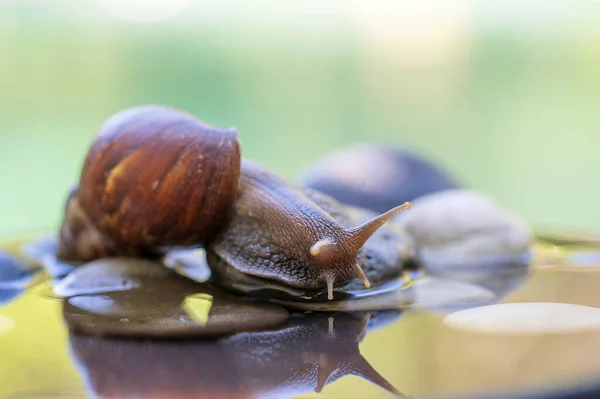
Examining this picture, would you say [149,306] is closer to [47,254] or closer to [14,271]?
[14,271]

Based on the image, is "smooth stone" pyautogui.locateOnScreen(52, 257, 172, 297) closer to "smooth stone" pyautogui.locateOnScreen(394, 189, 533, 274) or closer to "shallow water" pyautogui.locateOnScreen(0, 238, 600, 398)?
"shallow water" pyautogui.locateOnScreen(0, 238, 600, 398)

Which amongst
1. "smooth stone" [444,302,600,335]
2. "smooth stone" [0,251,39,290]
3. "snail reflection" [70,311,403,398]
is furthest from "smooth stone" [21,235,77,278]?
"smooth stone" [444,302,600,335]

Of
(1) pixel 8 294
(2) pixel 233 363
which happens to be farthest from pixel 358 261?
(1) pixel 8 294

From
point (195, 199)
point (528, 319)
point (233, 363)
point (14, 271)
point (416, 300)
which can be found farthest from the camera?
point (14, 271)

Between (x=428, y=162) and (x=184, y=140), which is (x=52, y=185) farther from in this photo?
(x=184, y=140)

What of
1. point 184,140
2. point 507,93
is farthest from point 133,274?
point 507,93

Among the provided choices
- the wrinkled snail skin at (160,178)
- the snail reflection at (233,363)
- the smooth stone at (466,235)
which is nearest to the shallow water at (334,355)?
the snail reflection at (233,363)

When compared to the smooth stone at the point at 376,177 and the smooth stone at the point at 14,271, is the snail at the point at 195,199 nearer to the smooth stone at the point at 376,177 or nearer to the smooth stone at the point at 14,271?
the smooth stone at the point at 14,271

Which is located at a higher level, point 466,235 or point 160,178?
point 160,178
